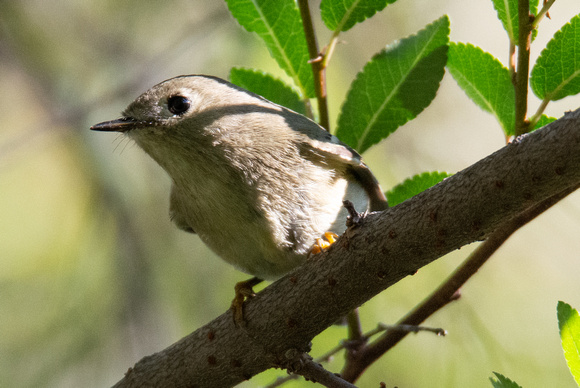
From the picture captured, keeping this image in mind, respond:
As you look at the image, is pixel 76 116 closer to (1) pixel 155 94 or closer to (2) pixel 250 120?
(1) pixel 155 94

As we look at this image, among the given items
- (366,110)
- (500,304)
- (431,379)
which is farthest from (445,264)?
(366,110)

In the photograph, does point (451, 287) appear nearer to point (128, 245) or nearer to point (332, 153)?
point (332, 153)

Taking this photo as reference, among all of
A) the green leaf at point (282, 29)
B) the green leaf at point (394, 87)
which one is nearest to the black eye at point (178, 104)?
the green leaf at point (282, 29)

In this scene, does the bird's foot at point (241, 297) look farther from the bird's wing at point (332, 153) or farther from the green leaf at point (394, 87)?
the green leaf at point (394, 87)

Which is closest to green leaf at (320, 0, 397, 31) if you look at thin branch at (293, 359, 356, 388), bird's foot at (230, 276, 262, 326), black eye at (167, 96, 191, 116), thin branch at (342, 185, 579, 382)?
black eye at (167, 96, 191, 116)

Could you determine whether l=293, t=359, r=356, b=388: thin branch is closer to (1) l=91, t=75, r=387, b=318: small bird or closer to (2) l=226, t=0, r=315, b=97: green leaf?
(1) l=91, t=75, r=387, b=318: small bird

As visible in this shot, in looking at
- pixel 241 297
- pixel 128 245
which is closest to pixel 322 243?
pixel 241 297
